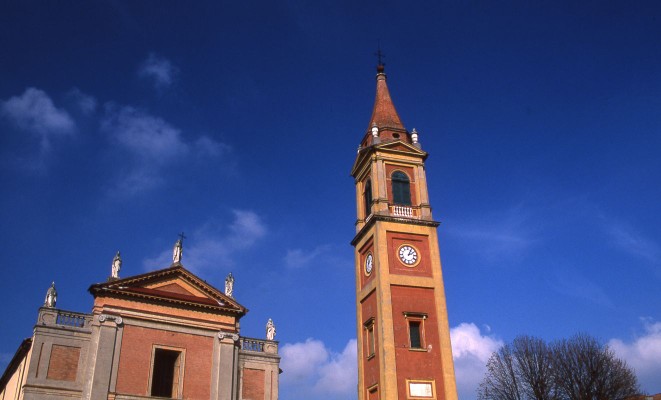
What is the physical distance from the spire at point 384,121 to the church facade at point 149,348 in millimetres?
11002

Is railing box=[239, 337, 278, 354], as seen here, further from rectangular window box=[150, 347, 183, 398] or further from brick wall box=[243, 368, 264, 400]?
rectangular window box=[150, 347, 183, 398]

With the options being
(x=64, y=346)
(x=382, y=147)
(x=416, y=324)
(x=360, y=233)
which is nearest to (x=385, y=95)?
(x=382, y=147)

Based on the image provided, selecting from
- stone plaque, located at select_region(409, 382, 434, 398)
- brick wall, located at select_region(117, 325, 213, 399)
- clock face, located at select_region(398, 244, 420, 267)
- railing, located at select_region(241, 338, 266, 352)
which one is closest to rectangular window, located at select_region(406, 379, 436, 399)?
stone plaque, located at select_region(409, 382, 434, 398)

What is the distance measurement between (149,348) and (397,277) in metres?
11.6

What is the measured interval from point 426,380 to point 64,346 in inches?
600

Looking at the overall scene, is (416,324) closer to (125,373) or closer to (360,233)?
(360,233)

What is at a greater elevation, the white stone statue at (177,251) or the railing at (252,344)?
the white stone statue at (177,251)

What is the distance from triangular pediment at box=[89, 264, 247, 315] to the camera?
26.7 meters

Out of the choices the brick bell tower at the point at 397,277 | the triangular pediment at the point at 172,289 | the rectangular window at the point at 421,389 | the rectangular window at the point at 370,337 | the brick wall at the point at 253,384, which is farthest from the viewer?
the brick wall at the point at 253,384

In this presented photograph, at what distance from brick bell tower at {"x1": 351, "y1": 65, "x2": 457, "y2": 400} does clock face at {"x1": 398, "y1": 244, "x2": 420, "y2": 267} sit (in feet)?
0.17

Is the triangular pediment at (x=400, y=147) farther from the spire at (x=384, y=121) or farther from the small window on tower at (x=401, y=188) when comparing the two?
the small window on tower at (x=401, y=188)

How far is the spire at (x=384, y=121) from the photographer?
32812 millimetres

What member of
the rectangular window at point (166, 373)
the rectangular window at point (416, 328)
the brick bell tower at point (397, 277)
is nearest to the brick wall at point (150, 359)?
the rectangular window at point (166, 373)

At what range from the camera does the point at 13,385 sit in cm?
2836
